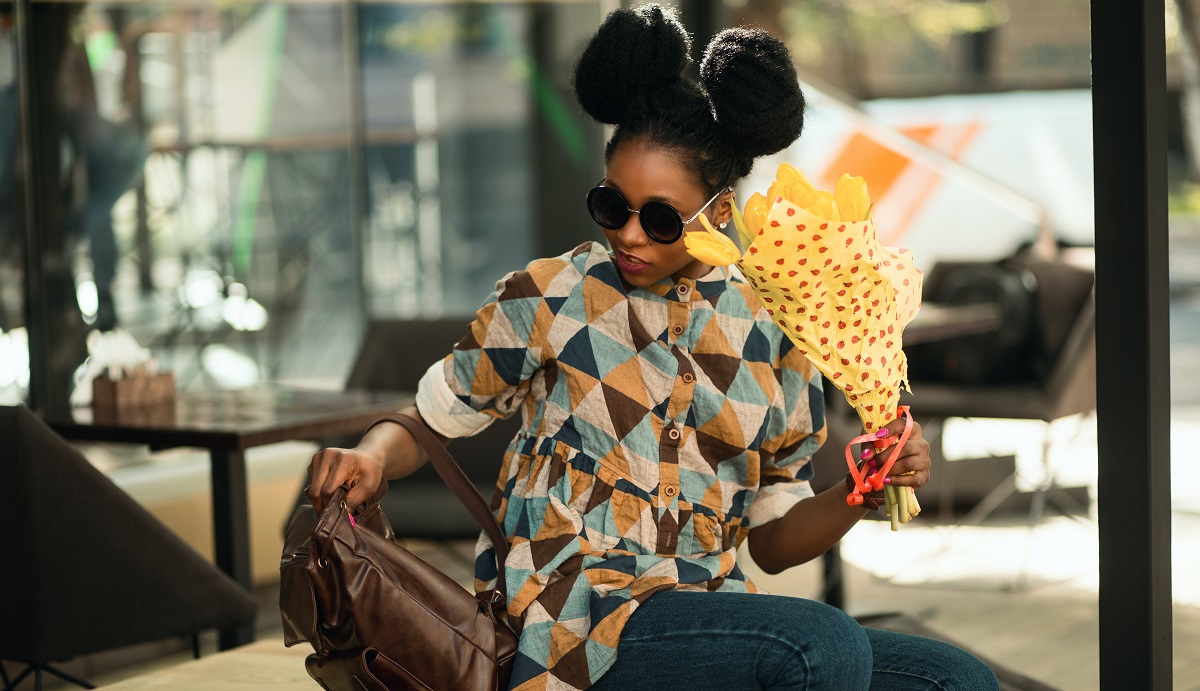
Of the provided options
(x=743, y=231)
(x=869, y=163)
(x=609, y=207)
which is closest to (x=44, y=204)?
(x=609, y=207)

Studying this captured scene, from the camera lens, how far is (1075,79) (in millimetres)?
13109

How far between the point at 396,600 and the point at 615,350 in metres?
0.48

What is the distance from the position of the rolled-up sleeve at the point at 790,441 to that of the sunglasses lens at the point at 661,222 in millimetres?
296

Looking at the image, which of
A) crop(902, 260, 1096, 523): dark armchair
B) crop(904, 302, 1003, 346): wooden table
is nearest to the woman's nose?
crop(904, 302, 1003, 346): wooden table

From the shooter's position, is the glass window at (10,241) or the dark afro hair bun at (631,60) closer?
the dark afro hair bun at (631,60)

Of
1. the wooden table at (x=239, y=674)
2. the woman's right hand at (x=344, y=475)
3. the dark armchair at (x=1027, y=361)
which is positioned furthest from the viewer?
the dark armchair at (x=1027, y=361)

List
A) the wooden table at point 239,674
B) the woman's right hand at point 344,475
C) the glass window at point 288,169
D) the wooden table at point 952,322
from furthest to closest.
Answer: the glass window at point 288,169
the wooden table at point 952,322
the wooden table at point 239,674
the woman's right hand at point 344,475

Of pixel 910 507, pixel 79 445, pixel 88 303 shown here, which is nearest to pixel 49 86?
pixel 88 303

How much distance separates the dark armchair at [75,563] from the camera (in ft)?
9.13

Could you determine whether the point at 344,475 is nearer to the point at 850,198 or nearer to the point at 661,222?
the point at 661,222

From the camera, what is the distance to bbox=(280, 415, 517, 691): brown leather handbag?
71.5 inches

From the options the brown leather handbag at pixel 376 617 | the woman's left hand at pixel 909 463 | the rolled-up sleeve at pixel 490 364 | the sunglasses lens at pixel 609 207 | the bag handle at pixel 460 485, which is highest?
the sunglasses lens at pixel 609 207

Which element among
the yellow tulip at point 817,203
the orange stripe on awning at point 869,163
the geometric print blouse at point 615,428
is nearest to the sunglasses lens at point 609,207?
the geometric print blouse at point 615,428

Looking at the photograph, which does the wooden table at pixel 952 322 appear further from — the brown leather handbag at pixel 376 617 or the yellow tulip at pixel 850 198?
the brown leather handbag at pixel 376 617
